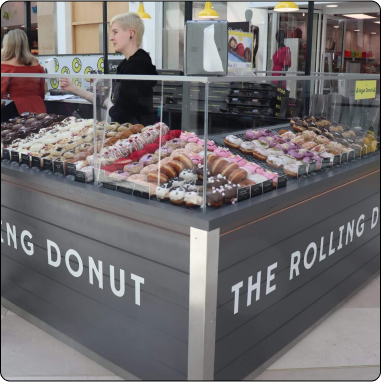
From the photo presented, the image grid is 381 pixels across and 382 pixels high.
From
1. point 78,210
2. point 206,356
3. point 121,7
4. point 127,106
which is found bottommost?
point 206,356

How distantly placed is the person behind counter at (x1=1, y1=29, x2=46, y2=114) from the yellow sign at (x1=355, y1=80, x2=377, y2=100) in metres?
1.90

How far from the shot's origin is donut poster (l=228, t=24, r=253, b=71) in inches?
86.8

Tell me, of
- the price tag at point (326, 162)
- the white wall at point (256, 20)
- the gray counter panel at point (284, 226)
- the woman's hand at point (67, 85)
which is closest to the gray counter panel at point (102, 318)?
the gray counter panel at point (284, 226)

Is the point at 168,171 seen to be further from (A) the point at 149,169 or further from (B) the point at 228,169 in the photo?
(B) the point at 228,169

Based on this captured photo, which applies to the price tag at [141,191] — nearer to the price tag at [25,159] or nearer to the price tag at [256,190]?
the price tag at [256,190]

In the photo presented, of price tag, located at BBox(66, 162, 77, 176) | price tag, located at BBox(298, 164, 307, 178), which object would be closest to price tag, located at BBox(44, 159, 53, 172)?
price tag, located at BBox(66, 162, 77, 176)

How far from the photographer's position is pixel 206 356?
1780mm

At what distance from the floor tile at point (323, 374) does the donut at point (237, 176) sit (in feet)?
3.18

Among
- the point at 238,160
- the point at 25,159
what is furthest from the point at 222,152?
the point at 25,159

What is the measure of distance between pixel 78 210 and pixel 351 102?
6.08 feet

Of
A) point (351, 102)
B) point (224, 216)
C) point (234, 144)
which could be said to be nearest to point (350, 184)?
point (351, 102)

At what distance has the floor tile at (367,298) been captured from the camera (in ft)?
9.48

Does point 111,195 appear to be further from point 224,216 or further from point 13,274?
point 13,274

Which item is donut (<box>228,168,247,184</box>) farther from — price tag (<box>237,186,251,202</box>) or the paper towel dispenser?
the paper towel dispenser
